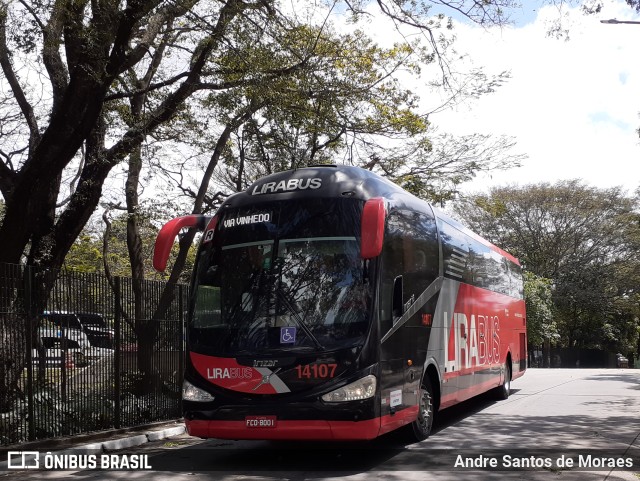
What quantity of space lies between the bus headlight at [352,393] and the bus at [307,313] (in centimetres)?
1

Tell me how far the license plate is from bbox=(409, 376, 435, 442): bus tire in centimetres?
265

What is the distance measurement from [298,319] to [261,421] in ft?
4.01

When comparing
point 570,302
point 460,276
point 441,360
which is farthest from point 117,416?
point 570,302

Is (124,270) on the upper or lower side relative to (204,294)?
upper

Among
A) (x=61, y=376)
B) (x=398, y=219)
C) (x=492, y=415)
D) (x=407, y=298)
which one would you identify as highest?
(x=398, y=219)

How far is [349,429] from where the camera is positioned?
8156 millimetres

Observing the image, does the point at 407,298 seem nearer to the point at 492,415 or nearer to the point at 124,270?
the point at 492,415

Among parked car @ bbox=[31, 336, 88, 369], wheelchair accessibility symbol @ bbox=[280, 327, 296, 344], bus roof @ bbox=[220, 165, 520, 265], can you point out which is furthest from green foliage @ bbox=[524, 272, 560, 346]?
wheelchair accessibility symbol @ bbox=[280, 327, 296, 344]

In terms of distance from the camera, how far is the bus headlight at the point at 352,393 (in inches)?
324

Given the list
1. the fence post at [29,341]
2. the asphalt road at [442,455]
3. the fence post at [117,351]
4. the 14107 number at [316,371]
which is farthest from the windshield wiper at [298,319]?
the fence post at [117,351]

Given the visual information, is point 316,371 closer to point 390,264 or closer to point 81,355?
point 390,264

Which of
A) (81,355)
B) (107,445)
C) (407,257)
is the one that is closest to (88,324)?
(81,355)

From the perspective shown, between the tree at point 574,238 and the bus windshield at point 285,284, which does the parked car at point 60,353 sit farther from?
the tree at point 574,238

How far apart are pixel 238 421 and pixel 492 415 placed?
7.11 metres
